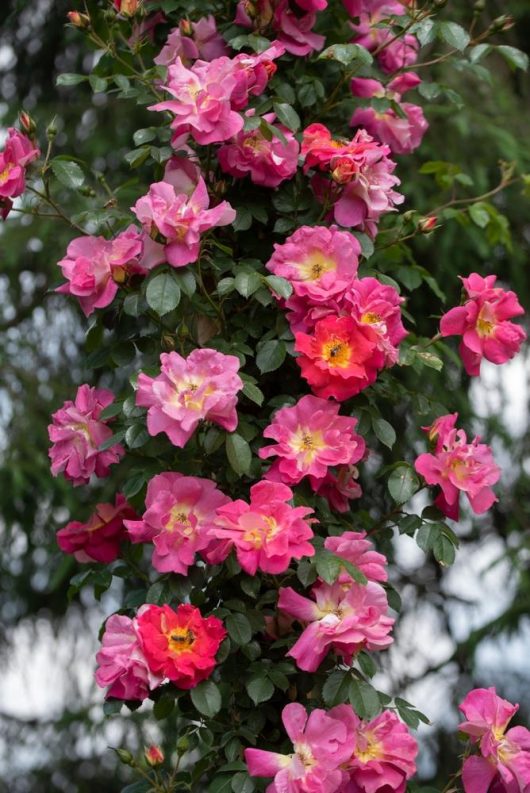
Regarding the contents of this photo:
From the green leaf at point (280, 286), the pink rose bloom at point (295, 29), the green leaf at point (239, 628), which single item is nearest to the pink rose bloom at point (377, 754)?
the green leaf at point (239, 628)

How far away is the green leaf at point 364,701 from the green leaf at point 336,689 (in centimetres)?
1

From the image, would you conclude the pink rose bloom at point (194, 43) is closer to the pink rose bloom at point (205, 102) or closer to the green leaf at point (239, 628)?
the pink rose bloom at point (205, 102)

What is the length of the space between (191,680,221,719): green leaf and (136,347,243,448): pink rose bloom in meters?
0.26

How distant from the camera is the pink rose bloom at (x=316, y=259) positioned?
136 cm

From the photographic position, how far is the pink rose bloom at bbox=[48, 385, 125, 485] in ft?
4.69

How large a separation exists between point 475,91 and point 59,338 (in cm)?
129

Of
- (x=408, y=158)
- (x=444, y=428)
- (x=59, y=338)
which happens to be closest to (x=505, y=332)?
(x=444, y=428)

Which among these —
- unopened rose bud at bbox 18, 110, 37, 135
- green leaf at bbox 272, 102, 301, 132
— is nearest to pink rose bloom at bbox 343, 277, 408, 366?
green leaf at bbox 272, 102, 301, 132

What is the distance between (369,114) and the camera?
1.61 meters

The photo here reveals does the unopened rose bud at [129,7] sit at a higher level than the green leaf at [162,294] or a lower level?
higher

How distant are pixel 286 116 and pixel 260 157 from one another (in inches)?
2.3

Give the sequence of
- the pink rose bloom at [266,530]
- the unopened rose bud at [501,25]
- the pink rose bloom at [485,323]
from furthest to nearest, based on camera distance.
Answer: the unopened rose bud at [501,25], the pink rose bloom at [485,323], the pink rose bloom at [266,530]

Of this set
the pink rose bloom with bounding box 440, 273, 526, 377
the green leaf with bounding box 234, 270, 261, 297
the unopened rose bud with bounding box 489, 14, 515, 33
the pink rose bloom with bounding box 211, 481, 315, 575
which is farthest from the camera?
the unopened rose bud with bounding box 489, 14, 515, 33

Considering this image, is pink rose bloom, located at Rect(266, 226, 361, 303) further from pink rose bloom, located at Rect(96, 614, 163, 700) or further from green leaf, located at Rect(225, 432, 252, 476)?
pink rose bloom, located at Rect(96, 614, 163, 700)
